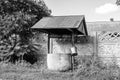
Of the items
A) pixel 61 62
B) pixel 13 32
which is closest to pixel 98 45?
pixel 61 62

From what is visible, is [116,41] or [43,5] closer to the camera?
[116,41]

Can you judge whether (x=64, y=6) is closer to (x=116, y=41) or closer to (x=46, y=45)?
(x=46, y=45)

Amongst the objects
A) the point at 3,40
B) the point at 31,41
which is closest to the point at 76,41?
the point at 31,41

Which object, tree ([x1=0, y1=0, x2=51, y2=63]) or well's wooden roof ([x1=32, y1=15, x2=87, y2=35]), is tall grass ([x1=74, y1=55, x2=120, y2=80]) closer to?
well's wooden roof ([x1=32, y1=15, x2=87, y2=35])

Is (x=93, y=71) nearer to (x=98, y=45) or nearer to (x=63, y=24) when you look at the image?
(x=98, y=45)

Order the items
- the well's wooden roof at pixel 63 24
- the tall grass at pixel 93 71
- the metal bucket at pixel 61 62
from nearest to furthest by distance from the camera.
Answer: the tall grass at pixel 93 71 < the well's wooden roof at pixel 63 24 < the metal bucket at pixel 61 62

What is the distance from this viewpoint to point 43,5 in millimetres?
12891

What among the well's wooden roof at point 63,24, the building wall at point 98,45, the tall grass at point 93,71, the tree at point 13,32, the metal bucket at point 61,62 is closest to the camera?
the tall grass at point 93,71

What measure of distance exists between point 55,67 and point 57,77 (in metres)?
1.27

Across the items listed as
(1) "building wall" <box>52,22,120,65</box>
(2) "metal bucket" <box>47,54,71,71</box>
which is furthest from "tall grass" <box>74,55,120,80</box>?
(2) "metal bucket" <box>47,54,71,71</box>

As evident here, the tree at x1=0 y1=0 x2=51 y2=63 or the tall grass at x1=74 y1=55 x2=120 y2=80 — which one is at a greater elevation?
the tree at x1=0 y1=0 x2=51 y2=63

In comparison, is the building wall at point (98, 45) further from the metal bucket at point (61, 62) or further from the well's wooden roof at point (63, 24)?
the metal bucket at point (61, 62)

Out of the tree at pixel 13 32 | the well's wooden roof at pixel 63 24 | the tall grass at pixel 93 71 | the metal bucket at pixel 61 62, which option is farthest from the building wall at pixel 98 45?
the tree at pixel 13 32

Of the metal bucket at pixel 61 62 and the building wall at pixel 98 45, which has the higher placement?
the building wall at pixel 98 45
